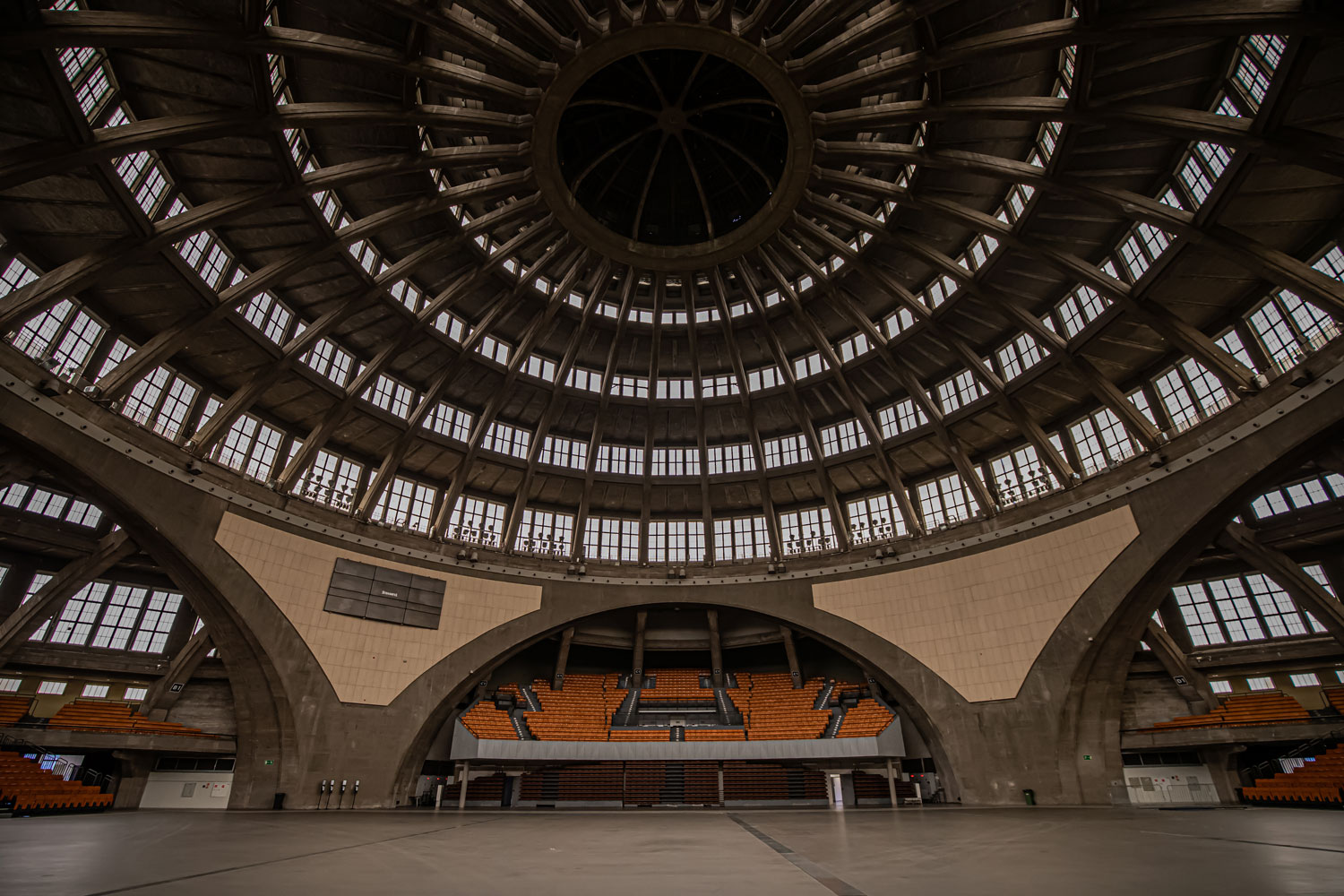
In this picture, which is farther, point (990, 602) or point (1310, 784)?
point (990, 602)

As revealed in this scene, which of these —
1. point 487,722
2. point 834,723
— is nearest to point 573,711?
point 487,722

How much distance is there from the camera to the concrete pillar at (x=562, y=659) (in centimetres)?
3625

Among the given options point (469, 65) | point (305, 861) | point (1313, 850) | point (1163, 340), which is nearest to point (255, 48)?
point (469, 65)

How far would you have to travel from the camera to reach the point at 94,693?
31297 mm

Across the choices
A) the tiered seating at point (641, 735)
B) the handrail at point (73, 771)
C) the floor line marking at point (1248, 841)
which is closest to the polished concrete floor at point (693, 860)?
the floor line marking at point (1248, 841)

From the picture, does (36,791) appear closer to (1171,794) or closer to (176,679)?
(176,679)

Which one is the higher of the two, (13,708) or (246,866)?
(13,708)

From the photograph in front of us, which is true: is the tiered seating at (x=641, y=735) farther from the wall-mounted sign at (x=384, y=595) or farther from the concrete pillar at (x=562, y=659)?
the wall-mounted sign at (x=384, y=595)

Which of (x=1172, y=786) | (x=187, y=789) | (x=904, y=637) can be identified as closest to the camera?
(x=1172, y=786)

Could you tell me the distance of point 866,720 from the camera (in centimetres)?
3166

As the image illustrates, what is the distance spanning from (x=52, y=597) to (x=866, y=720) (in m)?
36.7

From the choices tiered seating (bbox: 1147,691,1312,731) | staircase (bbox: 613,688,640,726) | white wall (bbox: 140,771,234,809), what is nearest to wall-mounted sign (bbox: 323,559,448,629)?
white wall (bbox: 140,771,234,809)

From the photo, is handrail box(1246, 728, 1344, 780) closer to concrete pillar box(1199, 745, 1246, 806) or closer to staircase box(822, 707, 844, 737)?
concrete pillar box(1199, 745, 1246, 806)

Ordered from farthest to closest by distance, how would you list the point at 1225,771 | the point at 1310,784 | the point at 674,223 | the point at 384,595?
the point at 384,595 → the point at 674,223 → the point at 1225,771 → the point at 1310,784
